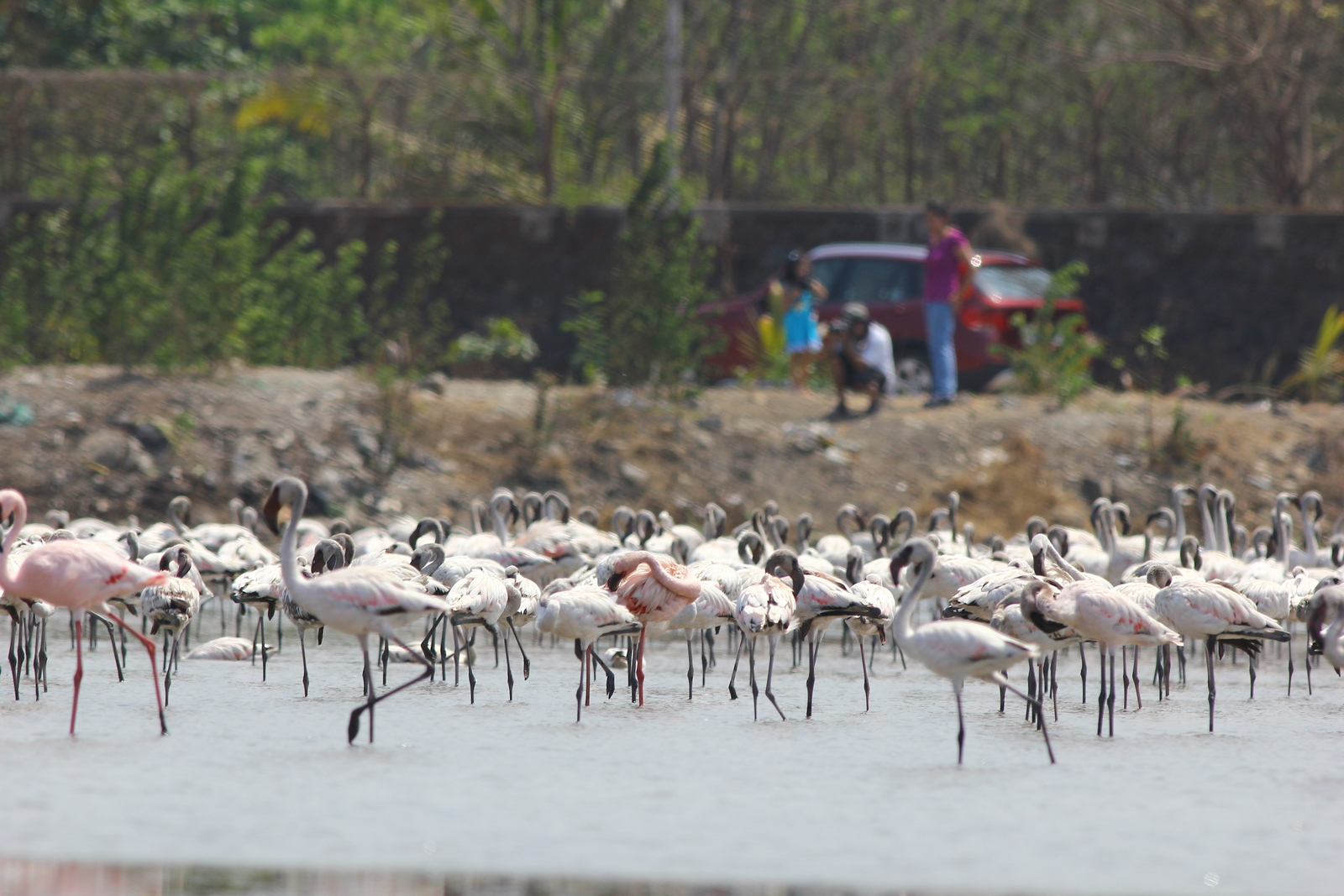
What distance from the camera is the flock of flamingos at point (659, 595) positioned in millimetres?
8219

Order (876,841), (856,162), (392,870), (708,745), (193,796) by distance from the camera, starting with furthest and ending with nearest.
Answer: (856,162) < (708,745) < (193,796) < (876,841) < (392,870)

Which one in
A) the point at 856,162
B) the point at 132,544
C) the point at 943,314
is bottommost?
the point at 132,544

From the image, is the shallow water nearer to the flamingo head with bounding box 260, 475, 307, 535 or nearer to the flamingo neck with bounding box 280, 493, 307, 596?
the flamingo neck with bounding box 280, 493, 307, 596

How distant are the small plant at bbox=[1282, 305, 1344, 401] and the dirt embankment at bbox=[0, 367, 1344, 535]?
1401 mm

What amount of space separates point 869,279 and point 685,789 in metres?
13.9

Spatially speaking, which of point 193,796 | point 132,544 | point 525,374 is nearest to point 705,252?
point 525,374

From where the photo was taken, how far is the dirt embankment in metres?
16.5

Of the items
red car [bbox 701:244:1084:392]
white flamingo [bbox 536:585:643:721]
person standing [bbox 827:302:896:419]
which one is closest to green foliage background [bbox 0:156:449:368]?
red car [bbox 701:244:1084:392]

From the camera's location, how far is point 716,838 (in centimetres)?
626

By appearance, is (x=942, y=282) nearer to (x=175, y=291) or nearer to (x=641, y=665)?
(x=175, y=291)

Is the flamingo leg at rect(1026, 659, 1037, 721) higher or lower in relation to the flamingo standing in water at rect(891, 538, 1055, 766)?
lower

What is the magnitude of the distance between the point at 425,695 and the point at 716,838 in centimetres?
378

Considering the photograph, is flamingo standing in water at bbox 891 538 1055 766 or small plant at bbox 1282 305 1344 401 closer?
flamingo standing in water at bbox 891 538 1055 766

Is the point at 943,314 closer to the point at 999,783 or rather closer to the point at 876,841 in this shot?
the point at 999,783
